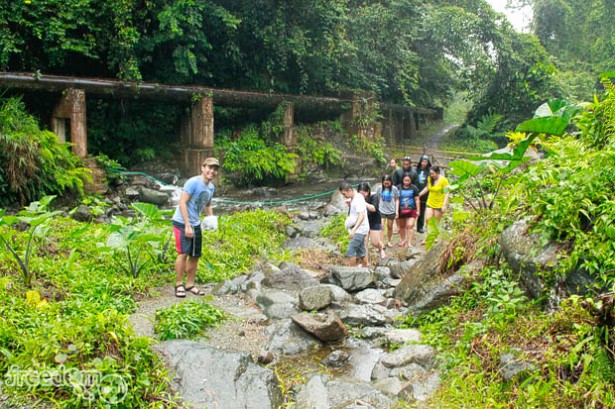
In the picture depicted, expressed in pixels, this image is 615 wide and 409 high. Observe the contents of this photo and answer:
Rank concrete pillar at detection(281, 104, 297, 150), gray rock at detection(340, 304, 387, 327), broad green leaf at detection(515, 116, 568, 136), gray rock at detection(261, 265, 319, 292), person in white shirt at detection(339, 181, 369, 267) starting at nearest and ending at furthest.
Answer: broad green leaf at detection(515, 116, 568, 136), gray rock at detection(340, 304, 387, 327), gray rock at detection(261, 265, 319, 292), person in white shirt at detection(339, 181, 369, 267), concrete pillar at detection(281, 104, 297, 150)

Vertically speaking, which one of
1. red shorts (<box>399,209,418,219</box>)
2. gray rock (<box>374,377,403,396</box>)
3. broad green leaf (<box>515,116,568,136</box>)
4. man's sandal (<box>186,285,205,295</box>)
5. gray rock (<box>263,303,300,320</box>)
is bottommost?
gray rock (<box>374,377,403,396</box>)

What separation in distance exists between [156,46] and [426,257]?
15.7m

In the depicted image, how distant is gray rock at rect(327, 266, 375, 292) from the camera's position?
7.54 metres

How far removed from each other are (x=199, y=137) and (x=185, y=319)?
1335 cm

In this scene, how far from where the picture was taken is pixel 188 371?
4531 mm

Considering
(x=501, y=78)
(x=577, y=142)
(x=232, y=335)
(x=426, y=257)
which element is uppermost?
(x=501, y=78)

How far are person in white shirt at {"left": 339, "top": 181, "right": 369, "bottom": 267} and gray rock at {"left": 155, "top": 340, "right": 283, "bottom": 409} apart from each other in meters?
3.69

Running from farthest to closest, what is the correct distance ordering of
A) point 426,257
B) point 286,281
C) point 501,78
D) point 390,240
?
1. point 501,78
2. point 390,240
3. point 286,281
4. point 426,257

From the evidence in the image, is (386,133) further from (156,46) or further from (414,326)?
(414,326)

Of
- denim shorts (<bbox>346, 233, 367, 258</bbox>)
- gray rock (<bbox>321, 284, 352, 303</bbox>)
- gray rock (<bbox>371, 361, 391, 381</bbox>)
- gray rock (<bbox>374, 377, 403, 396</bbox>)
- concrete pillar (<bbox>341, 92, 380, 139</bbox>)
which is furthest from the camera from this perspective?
concrete pillar (<bbox>341, 92, 380, 139</bbox>)

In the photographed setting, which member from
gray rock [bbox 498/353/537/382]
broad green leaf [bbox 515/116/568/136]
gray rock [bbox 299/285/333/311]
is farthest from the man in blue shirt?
gray rock [bbox 498/353/537/382]

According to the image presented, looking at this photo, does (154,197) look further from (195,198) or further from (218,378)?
(218,378)

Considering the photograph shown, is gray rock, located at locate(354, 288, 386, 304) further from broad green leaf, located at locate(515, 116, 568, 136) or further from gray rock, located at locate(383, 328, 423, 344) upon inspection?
broad green leaf, located at locate(515, 116, 568, 136)

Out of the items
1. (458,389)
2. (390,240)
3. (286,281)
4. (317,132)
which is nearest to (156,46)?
(317,132)
